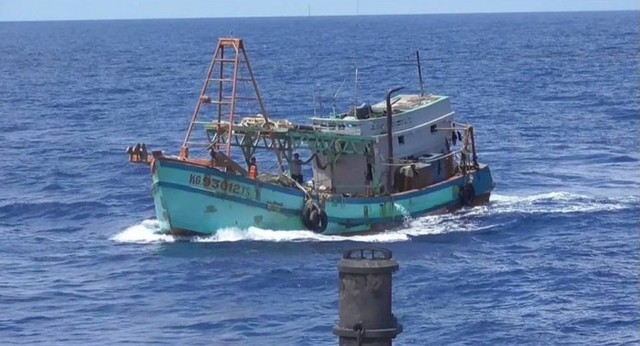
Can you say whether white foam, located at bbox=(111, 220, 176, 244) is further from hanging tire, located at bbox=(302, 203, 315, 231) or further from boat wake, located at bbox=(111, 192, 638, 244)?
hanging tire, located at bbox=(302, 203, 315, 231)

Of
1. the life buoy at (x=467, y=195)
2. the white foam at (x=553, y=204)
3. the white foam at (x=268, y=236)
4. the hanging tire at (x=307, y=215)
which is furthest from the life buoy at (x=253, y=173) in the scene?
the white foam at (x=553, y=204)

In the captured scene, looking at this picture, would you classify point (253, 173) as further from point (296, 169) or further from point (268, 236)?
point (296, 169)

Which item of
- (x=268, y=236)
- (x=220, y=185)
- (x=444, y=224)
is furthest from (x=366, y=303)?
(x=444, y=224)

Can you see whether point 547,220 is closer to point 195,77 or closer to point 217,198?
point 217,198

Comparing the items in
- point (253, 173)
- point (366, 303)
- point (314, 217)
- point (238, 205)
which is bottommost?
point (314, 217)

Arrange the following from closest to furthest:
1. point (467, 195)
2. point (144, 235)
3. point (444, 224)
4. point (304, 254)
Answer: point (304, 254), point (144, 235), point (444, 224), point (467, 195)

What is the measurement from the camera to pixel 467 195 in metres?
48.7

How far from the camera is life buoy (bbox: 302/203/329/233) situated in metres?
43.9

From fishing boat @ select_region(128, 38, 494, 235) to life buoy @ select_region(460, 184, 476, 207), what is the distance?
31 millimetres

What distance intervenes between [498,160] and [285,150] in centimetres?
1903

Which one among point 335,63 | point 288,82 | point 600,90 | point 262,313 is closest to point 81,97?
point 288,82

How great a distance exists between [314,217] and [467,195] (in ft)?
22.1

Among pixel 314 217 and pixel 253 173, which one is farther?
pixel 314 217

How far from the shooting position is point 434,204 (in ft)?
155
